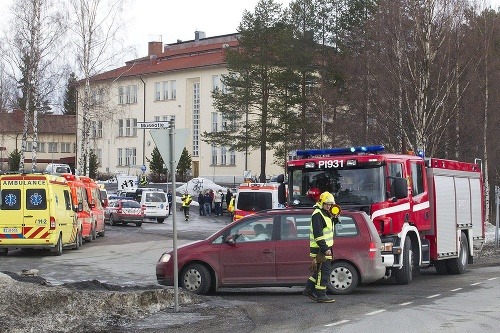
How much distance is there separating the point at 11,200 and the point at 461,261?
42.6 feet

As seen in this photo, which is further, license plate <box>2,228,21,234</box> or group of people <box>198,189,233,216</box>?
group of people <box>198,189,233,216</box>

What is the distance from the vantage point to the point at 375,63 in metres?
43.1

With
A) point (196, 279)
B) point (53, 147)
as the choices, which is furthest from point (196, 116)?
point (196, 279)

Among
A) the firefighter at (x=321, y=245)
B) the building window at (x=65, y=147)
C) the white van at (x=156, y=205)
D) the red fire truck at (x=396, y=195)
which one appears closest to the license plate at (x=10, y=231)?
the red fire truck at (x=396, y=195)

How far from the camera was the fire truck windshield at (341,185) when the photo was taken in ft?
64.8

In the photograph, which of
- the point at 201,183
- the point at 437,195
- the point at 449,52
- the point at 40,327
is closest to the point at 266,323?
the point at 40,327

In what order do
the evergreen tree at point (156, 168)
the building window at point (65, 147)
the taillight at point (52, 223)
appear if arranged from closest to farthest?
1. the taillight at point (52, 223)
2. the evergreen tree at point (156, 168)
3. the building window at point (65, 147)

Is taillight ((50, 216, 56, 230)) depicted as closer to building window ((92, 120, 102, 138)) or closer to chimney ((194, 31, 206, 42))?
building window ((92, 120, 102, 138))

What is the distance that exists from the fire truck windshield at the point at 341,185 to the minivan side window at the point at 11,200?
1073cm

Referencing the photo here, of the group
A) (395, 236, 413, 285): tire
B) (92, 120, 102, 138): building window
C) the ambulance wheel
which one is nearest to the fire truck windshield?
(395, 236, 413, 285): tire

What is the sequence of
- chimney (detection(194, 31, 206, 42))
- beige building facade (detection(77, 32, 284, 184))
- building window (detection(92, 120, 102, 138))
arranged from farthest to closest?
chimney (detection(194, 31, 206, 42)), beige building facade (detection(77, 32, 284, 184)), building window (detection(92, 120, 102, 138))

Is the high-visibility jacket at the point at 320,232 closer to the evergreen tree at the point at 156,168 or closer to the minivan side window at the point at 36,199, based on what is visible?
the minivan side window at the point at 36,199

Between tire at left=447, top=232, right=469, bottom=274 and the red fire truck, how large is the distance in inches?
0.9

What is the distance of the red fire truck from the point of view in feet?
64.5
